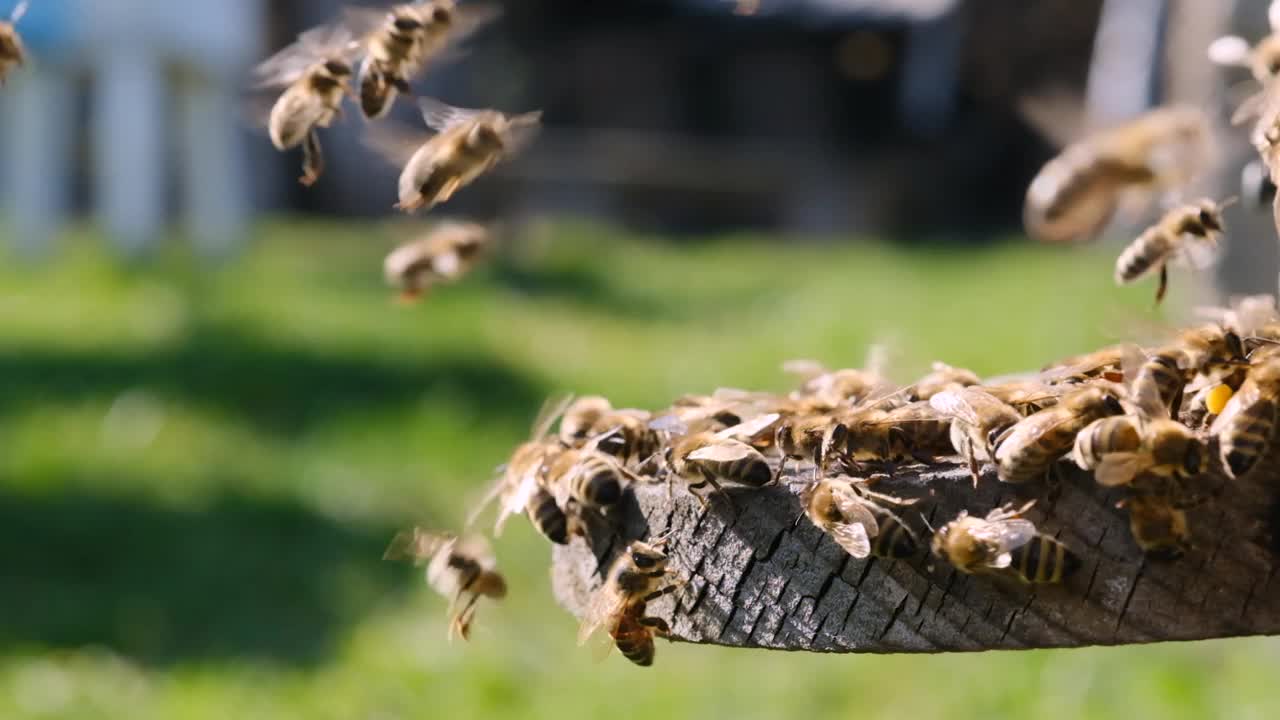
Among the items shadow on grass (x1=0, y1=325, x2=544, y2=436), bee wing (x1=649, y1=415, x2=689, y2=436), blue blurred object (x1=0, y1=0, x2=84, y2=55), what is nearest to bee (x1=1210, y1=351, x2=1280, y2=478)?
bee wing (x1=649, y1=415, x2=689, y2=436)

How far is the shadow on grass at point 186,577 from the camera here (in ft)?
18.6

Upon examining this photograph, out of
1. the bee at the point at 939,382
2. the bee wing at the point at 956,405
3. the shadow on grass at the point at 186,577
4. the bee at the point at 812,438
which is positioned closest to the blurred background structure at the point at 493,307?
the shadow on grass at the point at 186,577

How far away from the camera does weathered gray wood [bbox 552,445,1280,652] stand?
4.99ft

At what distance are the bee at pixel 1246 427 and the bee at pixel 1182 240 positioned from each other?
2.00ft

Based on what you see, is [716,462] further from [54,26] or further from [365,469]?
[54,26]

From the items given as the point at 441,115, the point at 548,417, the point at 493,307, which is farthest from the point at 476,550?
the point at 493,307

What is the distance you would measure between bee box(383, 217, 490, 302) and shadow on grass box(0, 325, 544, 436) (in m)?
4.76

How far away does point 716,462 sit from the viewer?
5.40 ft

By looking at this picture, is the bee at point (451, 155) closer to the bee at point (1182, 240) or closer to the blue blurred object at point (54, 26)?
the bee at point (1182, 240)

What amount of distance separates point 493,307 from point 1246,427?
861 centimetres

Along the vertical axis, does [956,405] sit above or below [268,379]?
above

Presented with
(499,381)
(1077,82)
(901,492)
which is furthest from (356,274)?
(901,492)

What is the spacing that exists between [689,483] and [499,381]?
6.52 meters

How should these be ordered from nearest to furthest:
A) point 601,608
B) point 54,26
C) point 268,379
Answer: point 601,608
point 268,379
point 54,26
